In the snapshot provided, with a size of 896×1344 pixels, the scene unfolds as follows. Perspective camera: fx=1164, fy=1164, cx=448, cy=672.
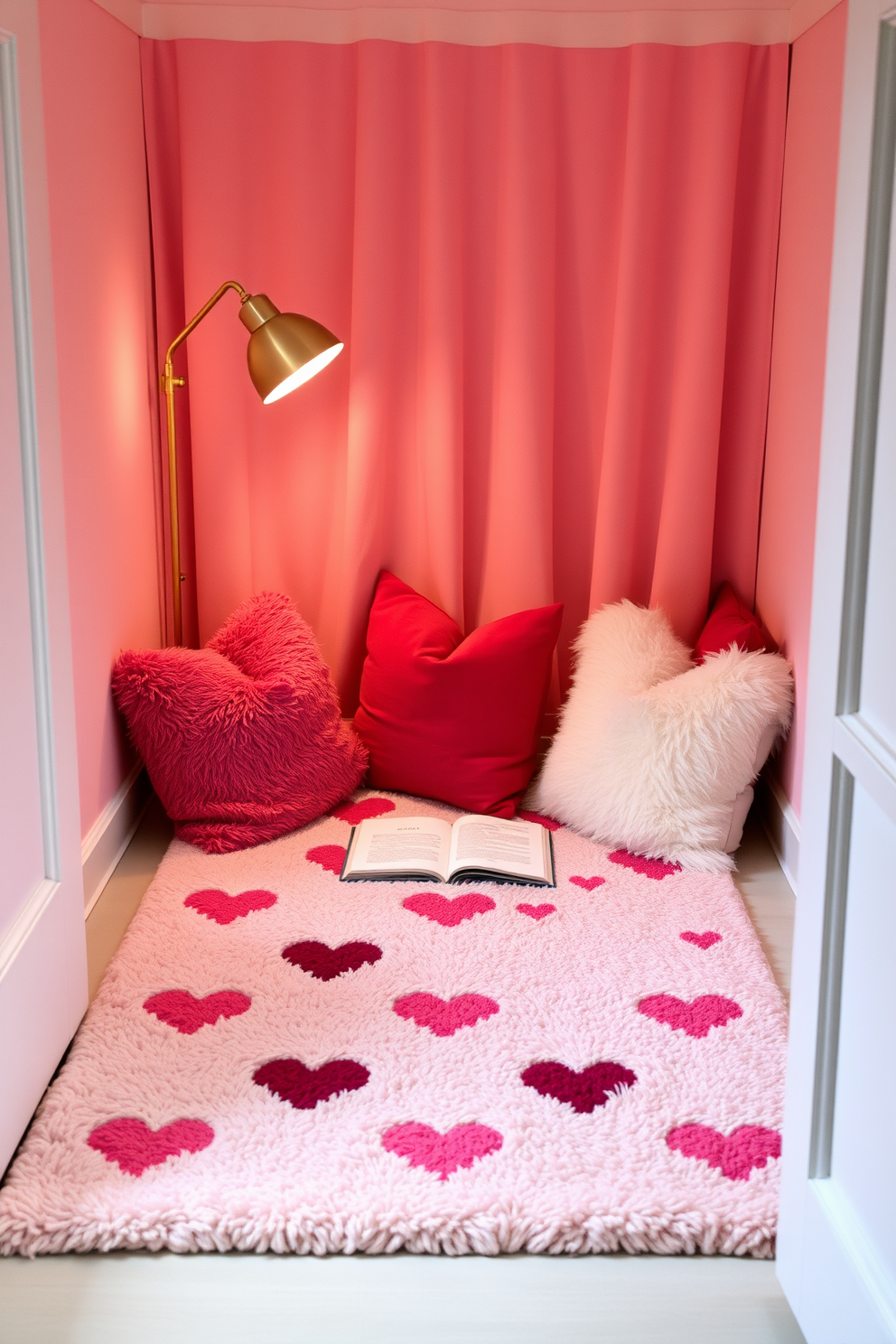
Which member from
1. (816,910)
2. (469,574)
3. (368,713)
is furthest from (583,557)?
(816,910)

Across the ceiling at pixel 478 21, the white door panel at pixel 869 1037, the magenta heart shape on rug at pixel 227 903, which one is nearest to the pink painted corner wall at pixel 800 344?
the ceiling at pixel 478 21

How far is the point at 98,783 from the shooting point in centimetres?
229

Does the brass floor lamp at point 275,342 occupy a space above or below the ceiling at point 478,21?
below

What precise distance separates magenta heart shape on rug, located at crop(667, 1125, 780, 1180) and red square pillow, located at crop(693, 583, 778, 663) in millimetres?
1101

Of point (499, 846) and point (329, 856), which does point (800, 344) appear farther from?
point (329, 856)

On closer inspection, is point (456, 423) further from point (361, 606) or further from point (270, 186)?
point (270, 186)

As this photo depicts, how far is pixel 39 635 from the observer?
1.58 m

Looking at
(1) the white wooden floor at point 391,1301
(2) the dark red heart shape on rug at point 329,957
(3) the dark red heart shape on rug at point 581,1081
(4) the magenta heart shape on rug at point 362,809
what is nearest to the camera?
(1) the white wooden floor at point 391,1301

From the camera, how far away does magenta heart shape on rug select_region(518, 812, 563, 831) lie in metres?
2.54

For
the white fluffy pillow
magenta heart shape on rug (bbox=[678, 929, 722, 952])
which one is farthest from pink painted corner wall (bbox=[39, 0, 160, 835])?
magenta heart shape on rug (bbox=[678, 929, 722, 952])

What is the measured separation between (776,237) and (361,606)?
126cm

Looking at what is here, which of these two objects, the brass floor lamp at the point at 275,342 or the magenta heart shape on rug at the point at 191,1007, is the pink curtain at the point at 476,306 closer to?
the brass floor lamp at the point at 275,342

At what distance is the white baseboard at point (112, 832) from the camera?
7.22 ft

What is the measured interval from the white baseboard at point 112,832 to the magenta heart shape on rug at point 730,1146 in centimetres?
111
